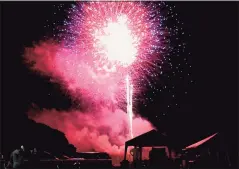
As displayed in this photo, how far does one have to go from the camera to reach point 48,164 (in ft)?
66.5

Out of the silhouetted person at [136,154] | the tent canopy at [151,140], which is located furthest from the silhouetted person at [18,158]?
the silhouetted person at [136,154]

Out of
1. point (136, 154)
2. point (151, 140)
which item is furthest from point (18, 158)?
point (136, 154)

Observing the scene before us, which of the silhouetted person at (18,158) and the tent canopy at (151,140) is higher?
the tent canopy at (151,140)

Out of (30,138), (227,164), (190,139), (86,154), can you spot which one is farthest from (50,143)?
(227,164)

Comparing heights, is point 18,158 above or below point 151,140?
below

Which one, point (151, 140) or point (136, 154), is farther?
point (136, 154)

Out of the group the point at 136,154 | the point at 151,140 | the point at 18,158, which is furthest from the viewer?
the point at 136,154

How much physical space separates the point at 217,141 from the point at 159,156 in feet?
14.5

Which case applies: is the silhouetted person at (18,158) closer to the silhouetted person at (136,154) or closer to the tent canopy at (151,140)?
the tent canopy at (151,140)

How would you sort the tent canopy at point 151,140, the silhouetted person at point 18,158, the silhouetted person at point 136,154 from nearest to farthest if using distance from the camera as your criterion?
the silhouetted person at point 18,158
the tent canopy at point 151,140
the silhouetted person at point 136,154

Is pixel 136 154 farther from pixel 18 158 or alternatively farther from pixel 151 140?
pixel 18 158

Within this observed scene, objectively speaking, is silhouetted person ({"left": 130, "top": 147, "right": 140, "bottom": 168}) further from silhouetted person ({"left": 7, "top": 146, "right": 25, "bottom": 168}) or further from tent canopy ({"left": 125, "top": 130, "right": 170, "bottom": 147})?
silhouetted person ({"left": 7, "top": 146, "right": 25, "bottom": 168})

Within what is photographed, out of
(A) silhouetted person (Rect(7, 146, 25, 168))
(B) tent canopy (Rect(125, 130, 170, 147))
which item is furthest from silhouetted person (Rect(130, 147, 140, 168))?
(A) silhouetted person (Rect(7, 146, 25, 168))

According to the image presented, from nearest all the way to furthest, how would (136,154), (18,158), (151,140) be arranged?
(18,158), (151,140), (136,154)
